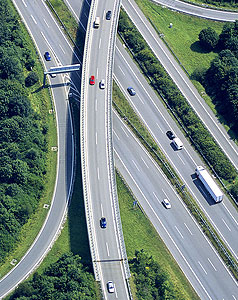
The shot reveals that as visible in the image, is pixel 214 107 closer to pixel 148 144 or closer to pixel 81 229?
pixel 148 144

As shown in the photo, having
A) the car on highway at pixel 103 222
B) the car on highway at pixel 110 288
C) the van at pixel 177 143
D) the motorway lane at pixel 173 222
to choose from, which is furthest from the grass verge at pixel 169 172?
the car on highway at pixel 110 288

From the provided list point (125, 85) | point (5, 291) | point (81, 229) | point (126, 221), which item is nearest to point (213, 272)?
point (126, 221)

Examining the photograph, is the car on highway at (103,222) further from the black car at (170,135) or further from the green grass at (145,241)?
the black car at (170,135)

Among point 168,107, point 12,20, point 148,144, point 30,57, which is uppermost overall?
point 12,20

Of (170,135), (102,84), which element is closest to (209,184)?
(170,135)

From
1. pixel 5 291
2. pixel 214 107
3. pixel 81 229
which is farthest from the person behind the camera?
pixel 214 107

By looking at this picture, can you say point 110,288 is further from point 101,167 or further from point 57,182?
point 57,182
